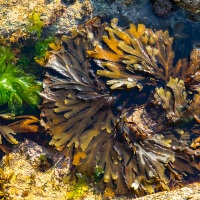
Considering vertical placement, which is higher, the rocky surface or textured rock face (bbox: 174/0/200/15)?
textured rock face (bbox: 174/0/200/15)

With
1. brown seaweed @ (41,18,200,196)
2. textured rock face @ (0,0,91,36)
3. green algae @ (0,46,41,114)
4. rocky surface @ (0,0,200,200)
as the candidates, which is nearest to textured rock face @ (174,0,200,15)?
rocky surface @ (0,0,200,200)

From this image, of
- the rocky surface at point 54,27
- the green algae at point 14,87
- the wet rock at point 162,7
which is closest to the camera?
the rocky surface at point 54,27

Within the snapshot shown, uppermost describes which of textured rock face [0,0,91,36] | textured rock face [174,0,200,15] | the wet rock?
textured rock face [174,0,200,15]

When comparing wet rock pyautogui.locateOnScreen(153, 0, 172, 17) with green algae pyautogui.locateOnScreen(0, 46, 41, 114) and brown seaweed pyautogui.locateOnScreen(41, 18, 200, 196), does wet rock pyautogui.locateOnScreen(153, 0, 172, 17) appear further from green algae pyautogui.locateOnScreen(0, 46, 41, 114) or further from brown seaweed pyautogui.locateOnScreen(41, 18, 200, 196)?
green algae pyautogui.locateOnScreen(0, 46, 41, 114)

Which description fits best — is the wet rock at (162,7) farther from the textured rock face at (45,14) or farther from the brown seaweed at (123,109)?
the textured rock face at (45,14)

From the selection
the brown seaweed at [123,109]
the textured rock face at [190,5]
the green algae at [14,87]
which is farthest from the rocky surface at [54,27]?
the green algae at [14,87]

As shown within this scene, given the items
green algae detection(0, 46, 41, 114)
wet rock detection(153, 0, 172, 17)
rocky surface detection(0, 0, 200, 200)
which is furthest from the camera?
wet rock detection(153, 0, 172, 17)

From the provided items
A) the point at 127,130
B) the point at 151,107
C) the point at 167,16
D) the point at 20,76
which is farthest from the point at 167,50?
the point at 20,76

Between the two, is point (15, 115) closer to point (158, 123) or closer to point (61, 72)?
point (61, 72)

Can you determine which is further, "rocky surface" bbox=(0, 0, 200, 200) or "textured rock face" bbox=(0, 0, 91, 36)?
"textured rock face" bbox=(0, 0, 91, 36)
